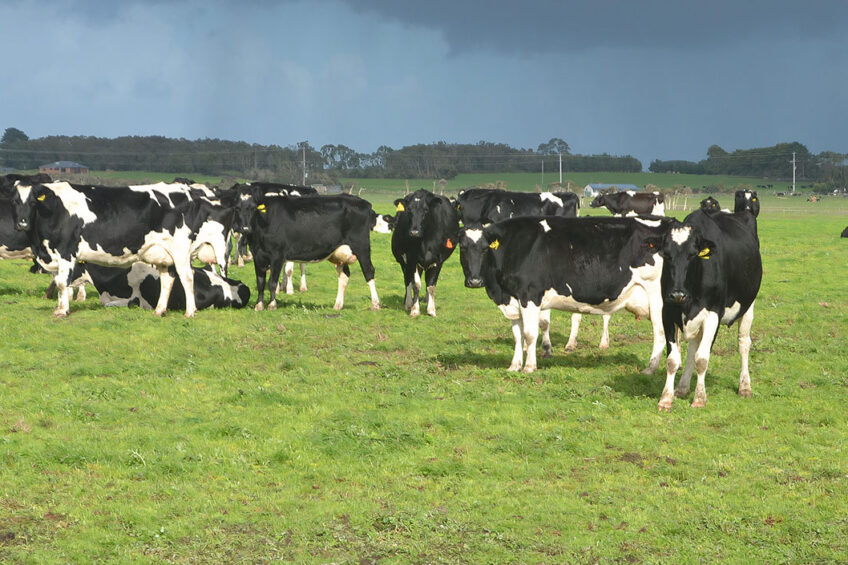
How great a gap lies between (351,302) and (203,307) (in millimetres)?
3492

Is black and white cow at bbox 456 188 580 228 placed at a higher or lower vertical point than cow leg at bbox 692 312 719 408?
higher

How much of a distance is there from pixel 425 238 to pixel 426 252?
0.93 ft

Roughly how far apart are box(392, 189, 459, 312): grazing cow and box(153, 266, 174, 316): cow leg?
4.66 meters

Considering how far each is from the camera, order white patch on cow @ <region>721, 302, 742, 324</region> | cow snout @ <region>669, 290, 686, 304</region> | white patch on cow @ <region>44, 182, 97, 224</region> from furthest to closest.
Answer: white patch on cow @ <region>44, 182, 97, 224</region> → white patch on cow @ <region>721, 302, 742, 324</region> → cow snout @ <region>669, 290, 686, 304</region>

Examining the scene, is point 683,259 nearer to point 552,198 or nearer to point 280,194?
point 280,194

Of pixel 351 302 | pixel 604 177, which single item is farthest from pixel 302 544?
pixel 604 177

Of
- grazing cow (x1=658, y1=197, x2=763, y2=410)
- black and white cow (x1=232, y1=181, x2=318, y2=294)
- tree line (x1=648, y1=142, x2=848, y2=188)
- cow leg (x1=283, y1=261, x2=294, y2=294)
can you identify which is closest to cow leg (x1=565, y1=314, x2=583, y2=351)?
grazing cow (x1=658, y1=197, x2=763, y2=410)

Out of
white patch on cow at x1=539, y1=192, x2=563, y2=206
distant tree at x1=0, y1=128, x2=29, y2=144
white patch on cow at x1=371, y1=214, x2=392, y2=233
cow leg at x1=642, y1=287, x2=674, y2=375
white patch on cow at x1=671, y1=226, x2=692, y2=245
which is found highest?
distant tree at x1=0, y1=128, x2=29, y2=144

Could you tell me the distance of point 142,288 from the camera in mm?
18719

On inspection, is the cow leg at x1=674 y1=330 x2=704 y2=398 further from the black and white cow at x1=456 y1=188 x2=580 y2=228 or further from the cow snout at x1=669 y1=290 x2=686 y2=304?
the black and white cow at x1=456 y1=188 x2=580 y2=228

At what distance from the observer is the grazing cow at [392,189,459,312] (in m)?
18.6

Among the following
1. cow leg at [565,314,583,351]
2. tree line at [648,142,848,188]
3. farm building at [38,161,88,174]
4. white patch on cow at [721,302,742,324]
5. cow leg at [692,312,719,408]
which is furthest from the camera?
tree line at [648,142,848,188]

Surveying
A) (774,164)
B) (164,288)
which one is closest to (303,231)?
(164,288)

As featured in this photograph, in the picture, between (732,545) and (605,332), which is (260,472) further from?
(605,332)
